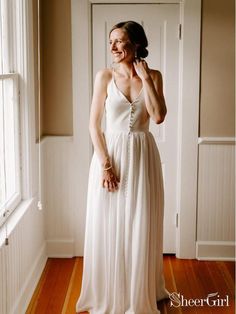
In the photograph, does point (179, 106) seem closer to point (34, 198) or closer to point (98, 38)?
point (98, 38)

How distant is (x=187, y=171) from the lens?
396cm

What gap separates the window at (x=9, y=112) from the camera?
2.99 metres

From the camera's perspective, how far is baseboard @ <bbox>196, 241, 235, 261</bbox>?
4.05 m

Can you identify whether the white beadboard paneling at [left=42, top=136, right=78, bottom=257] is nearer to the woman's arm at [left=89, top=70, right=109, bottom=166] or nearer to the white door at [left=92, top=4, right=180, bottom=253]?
the white door at [left=92, top=4, right=180, bottom=253]

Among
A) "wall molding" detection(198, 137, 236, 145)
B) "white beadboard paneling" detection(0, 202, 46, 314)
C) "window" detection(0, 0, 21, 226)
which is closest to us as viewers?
"white beadboard paneling" detection(0, 202, 46, 314)

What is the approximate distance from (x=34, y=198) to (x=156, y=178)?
959 mm

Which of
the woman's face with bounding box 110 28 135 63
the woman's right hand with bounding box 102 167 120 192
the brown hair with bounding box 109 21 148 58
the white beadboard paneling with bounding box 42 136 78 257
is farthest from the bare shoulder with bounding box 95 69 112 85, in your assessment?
the white beadboard paneling with bounding box 42 136 78 257

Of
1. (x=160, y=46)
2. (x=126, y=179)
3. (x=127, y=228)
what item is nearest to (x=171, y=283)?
(x=127, y=228)

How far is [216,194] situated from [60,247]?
1.29 m

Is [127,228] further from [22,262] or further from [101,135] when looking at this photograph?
[22,262]

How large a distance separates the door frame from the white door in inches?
1.8

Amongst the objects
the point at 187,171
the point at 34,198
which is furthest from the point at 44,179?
the point at 187,171

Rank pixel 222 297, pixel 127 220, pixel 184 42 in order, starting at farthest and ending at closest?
pixel 184 42 → pixel 222 297 → pixel 127 220

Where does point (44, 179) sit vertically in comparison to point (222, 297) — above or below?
above
